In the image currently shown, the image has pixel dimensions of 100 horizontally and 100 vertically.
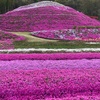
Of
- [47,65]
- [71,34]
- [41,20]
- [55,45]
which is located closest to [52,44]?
[55,45]

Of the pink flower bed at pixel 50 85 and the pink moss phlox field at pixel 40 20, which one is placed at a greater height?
the pink flower bed at pixel 50 85

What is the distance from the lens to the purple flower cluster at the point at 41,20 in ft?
105

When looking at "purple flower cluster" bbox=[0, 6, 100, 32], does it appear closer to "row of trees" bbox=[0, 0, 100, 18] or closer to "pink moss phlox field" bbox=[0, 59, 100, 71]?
"row of trees" bbox=[0, 0, 100, 18]

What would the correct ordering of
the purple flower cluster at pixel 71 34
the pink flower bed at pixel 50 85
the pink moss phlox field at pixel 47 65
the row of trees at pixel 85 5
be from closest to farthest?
the pink flower bed at pixel 50 85 < the pink moss phlox field at pixel 47 65 < the purple flower cluster at pixel 71 34 < the row of trees at pixel 85 5

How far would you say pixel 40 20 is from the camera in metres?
33.7

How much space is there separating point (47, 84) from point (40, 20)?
84.2ft

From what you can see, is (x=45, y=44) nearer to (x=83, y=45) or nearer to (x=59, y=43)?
(x=59, y=43)

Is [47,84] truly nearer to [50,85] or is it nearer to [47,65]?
[50,85]

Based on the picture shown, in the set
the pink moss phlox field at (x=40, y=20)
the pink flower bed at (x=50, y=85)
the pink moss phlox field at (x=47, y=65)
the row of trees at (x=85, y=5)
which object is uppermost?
the pink flower bed at (x=50, y=85)

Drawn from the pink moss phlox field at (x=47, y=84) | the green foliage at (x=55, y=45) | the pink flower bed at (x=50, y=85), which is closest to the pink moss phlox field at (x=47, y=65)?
the pink flower bed at (x=50, y=85)

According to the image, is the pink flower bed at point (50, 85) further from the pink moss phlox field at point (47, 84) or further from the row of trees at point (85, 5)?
the row of trees at point (85, 5)

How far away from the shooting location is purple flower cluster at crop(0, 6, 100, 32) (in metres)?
32.1

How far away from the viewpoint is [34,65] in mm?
11758

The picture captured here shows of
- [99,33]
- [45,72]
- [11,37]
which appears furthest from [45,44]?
[45,72]
